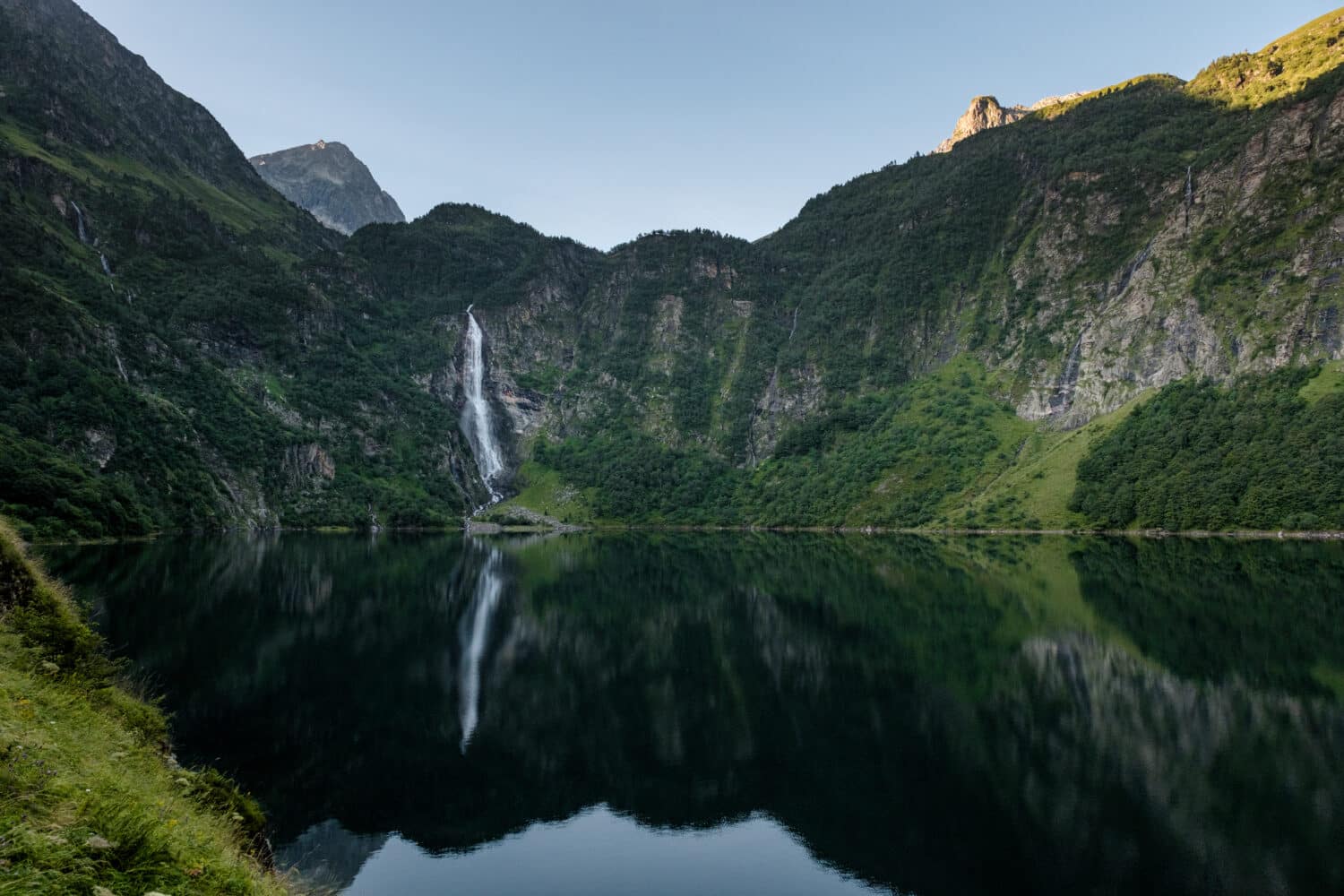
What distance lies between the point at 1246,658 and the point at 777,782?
24.4 m

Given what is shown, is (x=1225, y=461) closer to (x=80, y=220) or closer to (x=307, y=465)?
(x=307, y=465)

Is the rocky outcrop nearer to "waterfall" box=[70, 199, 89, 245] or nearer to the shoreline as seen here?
the shoreline

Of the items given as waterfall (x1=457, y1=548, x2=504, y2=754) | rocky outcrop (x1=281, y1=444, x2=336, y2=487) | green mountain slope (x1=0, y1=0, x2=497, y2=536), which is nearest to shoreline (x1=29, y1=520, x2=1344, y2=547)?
green mountain slope (x1=0, y1=0, x2=497, y2=536)

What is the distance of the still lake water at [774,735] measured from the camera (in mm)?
16625

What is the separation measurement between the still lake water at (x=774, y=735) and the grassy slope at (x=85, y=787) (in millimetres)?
3434

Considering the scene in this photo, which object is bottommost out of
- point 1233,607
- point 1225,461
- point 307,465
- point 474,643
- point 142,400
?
point 307,465

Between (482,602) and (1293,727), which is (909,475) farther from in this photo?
(1293,727)

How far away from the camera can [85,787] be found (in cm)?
964

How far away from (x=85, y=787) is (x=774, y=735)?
19.9 metres

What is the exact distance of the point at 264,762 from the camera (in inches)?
841

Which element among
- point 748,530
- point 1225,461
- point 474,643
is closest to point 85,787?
point 474,643

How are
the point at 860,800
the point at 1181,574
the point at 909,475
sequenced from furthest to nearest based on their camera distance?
1. the point at 909,475
2. the point at 1181,574
3. the point at 860,800

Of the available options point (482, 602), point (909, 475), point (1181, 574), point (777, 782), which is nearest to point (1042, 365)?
point (909, 475)

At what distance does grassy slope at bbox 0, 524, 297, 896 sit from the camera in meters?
7.33
